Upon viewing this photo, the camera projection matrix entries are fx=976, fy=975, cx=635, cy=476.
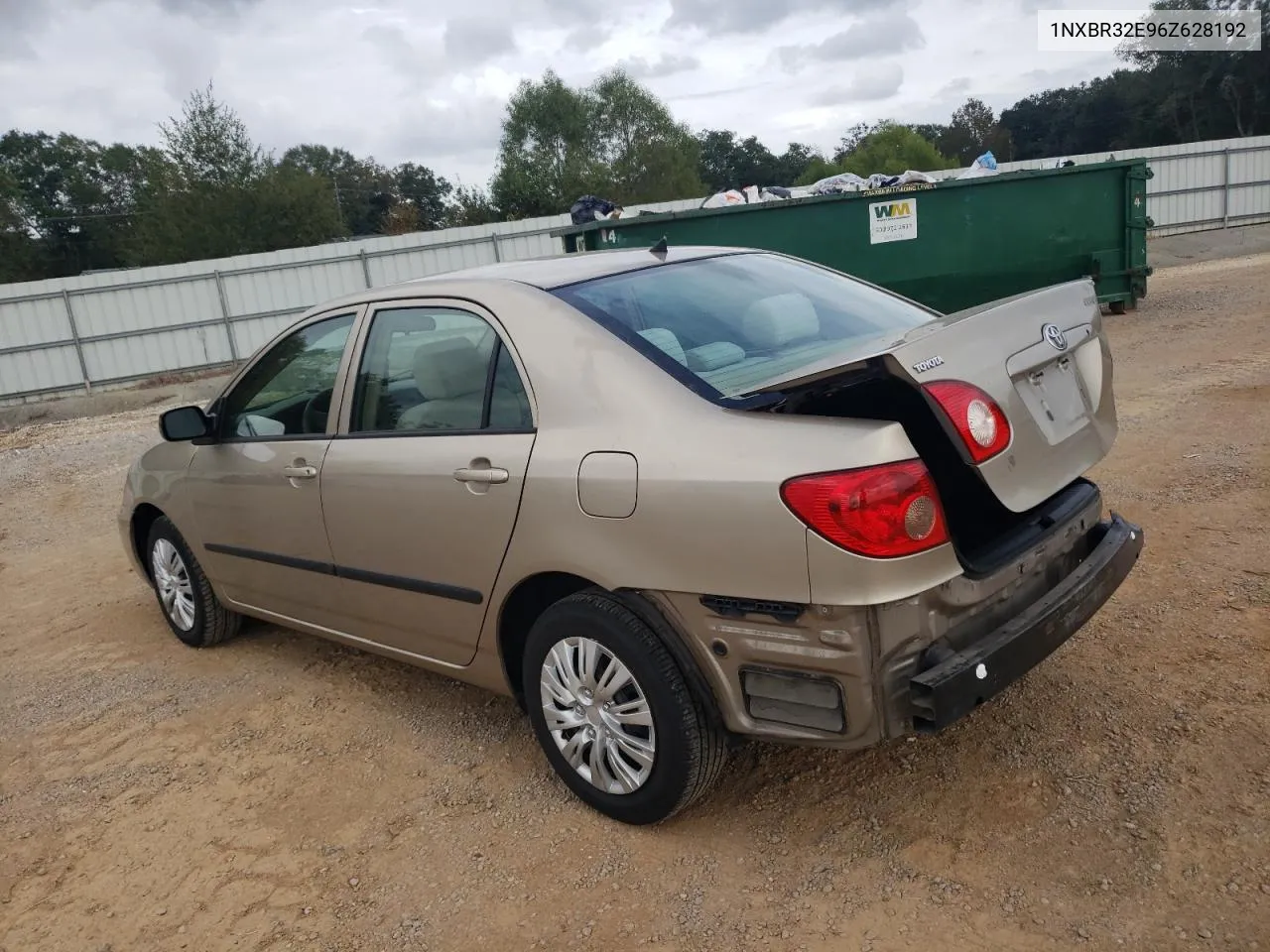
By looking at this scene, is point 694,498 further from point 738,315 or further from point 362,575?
point 362,575

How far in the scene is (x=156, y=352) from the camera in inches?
752

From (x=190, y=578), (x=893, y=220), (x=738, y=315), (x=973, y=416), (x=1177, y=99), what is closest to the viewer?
(x=973, y=416)

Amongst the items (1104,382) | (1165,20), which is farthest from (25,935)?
(1165,20)

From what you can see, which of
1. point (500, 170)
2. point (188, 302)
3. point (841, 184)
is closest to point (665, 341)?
point (841, 184)

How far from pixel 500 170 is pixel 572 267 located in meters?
42.8

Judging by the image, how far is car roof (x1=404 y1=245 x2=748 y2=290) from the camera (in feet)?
10.4

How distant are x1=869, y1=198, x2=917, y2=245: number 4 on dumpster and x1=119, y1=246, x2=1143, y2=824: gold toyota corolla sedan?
7988mm

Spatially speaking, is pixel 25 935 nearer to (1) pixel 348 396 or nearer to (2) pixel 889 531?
(1) pixel 348 396

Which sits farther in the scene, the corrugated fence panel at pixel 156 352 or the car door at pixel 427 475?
the corrugated fence panel at pixel 156 352

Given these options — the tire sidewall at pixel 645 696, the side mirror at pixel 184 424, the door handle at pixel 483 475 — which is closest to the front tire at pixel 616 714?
the tire sidewall at pixel 645 696

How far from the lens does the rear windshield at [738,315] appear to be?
2799mm

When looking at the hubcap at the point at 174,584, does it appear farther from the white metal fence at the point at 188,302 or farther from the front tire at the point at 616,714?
the white metal fence at the point at 188,302

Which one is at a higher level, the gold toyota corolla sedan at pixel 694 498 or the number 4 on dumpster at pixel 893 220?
the number 4 on dumpster at pixel 893 220

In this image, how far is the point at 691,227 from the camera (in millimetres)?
10828
